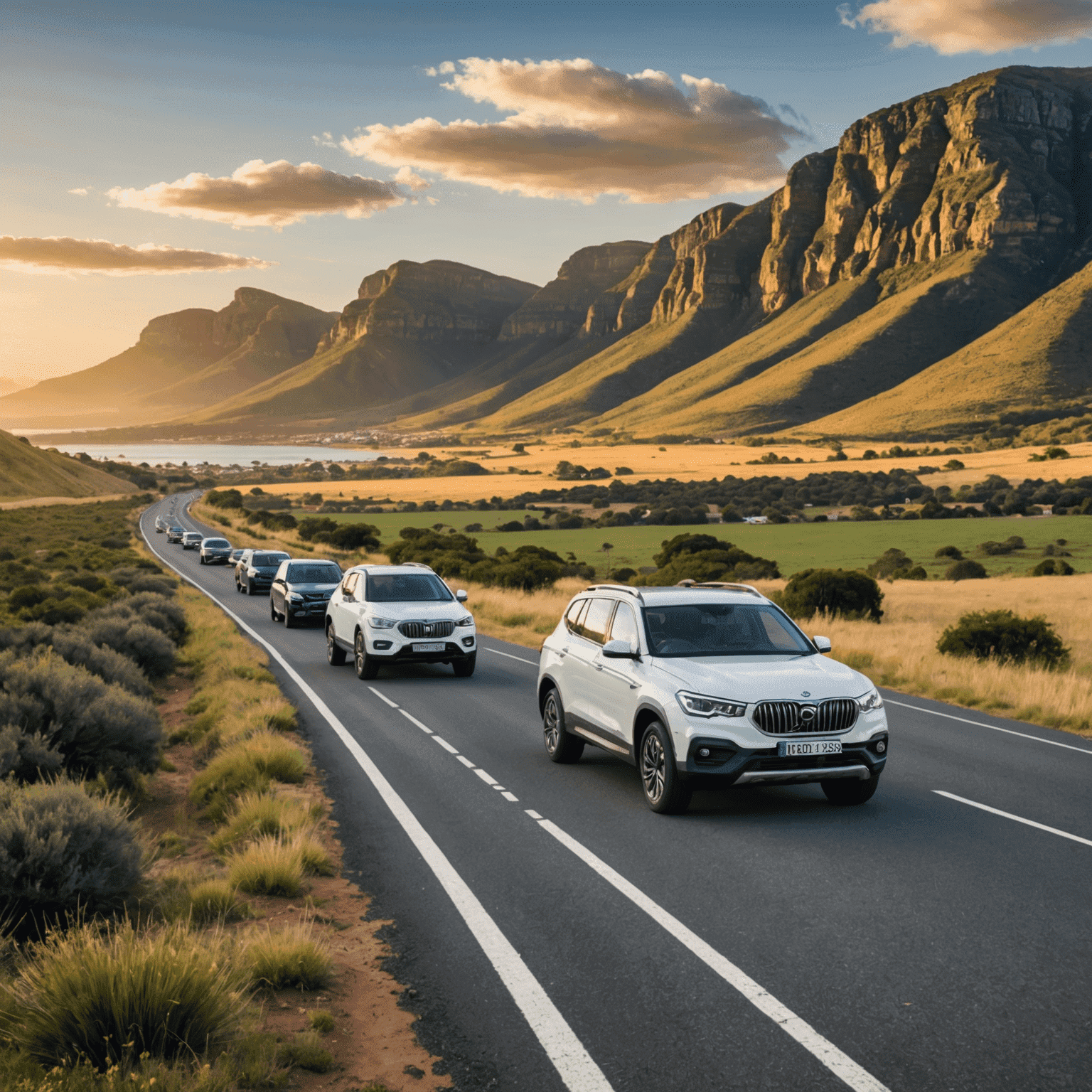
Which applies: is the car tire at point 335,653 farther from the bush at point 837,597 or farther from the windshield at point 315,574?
the bush at point 837,597

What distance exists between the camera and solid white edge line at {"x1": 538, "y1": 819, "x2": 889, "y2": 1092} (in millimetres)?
4449

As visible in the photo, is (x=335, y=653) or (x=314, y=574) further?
(x=314, y=574)

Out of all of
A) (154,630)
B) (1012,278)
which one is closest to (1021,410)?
(1012,278)

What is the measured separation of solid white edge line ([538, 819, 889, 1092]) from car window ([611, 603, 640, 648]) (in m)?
2.61

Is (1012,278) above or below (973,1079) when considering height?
above

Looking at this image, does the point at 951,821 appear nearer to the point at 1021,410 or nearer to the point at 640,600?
the point at 640,600

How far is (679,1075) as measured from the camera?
445 cm

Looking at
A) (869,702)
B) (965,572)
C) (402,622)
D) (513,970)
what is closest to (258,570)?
(402,622)

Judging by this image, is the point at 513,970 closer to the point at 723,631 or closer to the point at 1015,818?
the point at 723,631

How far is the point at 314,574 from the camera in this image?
27969 mm

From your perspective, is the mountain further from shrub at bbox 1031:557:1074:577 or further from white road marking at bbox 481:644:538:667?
white road marking at bbox 481:644:538:667

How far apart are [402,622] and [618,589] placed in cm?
785

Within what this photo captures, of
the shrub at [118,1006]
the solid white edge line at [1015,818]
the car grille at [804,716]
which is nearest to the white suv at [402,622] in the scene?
the solid white edge line at [1015,818]

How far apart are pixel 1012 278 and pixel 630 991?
18041 centimetres
